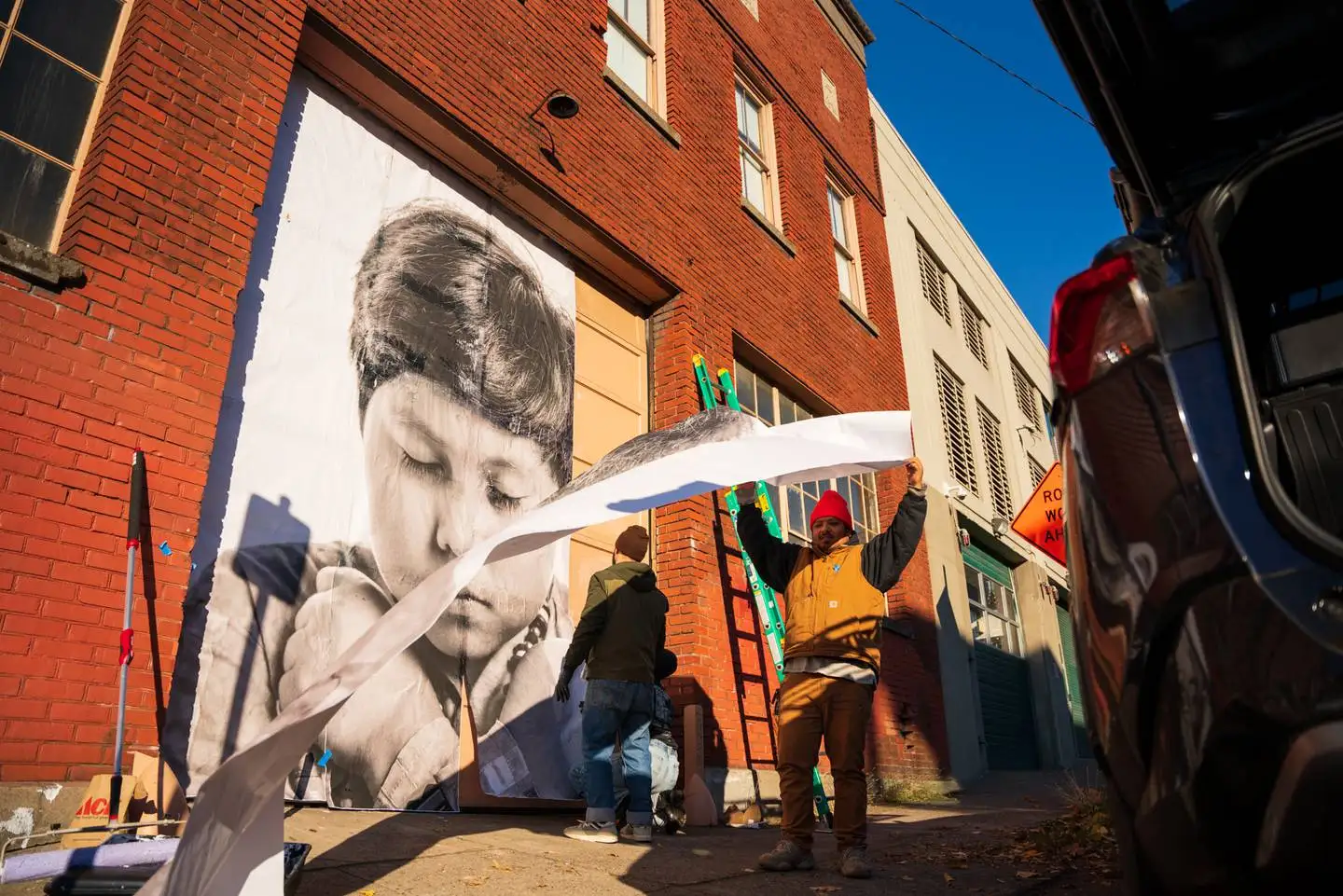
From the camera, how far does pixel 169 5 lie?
16.4 ft

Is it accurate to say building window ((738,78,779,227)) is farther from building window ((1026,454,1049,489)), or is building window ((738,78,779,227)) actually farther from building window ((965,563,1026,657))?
building window ((1026,454,1049,489))

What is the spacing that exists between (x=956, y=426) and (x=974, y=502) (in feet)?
5.02

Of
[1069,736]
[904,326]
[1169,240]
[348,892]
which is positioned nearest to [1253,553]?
[1169,240]

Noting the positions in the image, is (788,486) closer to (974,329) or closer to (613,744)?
(613,744)

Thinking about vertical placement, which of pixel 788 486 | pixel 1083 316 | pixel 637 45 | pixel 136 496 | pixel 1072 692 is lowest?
pixel 1083 316

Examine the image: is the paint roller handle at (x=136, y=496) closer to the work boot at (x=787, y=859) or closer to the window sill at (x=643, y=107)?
the work boot at (x=787, y=859)

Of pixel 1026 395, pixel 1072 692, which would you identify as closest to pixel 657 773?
pixel 1072 692

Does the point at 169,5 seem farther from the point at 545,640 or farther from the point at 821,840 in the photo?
the point at 821,840

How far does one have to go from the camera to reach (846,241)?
13.7 m

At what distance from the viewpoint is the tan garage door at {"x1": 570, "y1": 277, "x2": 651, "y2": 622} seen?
7.54 meters

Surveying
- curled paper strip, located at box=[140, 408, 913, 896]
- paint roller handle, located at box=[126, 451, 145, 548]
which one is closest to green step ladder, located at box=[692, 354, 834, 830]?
curled paper strip, located at box=[140, 408, 913, 896]

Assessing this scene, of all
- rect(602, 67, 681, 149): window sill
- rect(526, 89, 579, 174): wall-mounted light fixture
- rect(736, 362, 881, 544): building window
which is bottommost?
rect(736, 362, 881, 544): building window

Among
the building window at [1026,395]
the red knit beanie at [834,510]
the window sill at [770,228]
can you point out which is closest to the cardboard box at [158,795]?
the red knit beanie at [834,510]

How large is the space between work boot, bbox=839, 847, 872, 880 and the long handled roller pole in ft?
10.1
